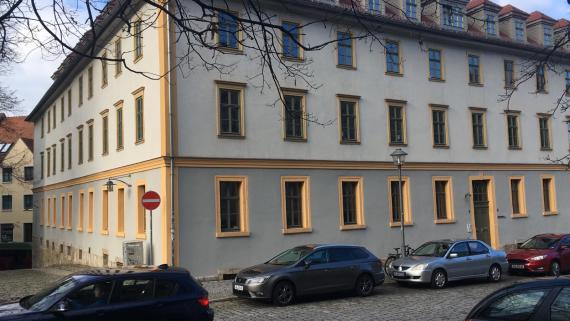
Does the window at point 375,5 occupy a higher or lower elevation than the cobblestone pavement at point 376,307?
higher

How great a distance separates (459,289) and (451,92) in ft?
41.2

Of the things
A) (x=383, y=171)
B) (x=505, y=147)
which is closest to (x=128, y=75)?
(x=383, y=171)

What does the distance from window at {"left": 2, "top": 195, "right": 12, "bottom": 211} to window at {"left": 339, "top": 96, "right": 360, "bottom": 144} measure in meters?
56.4

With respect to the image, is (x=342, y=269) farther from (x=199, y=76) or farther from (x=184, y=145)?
(x=199, y=76)

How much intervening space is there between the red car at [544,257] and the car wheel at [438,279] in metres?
4.84

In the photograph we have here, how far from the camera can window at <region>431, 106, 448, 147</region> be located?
A: 26658 millimetres

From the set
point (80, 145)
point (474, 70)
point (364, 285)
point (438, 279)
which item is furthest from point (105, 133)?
point (474, 70)

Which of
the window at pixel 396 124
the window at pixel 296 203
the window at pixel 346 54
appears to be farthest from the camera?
the window at pixel 396 124

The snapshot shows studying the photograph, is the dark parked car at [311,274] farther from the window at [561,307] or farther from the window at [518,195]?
the window at [518,195]

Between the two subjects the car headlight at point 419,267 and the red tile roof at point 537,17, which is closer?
the car headlight at point 419,267

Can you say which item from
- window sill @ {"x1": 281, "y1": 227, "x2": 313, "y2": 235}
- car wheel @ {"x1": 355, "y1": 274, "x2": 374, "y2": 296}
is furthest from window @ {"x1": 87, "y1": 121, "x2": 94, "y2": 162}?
car wheel @ {"x1": 355, "y1": 274, "x2": 374, "y2": 296}

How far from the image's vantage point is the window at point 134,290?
8.73 meters

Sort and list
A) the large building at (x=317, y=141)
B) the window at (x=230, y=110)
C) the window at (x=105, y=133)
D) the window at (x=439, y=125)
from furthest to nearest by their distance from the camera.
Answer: the window at (x=439, y=125), the window at (x=105, y=133), the window at (x=230, y=110), the large building at (x=317, y=141)

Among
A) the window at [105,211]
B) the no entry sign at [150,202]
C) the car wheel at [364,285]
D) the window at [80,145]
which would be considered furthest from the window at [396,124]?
the window at [80,145]
